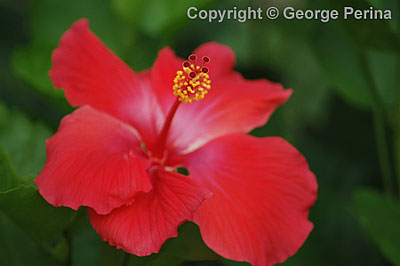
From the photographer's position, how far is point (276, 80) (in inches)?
50.6

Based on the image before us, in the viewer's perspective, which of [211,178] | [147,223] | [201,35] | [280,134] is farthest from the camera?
[201,35]

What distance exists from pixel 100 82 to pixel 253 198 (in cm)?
28

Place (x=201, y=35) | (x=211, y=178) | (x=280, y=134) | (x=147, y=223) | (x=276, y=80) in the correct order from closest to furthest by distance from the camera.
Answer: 1. (x=147, y=223)
2. (x=211, y=178)
3. (x=280, y=134)
4. (x=276, y=80)
5. (x=201, y=35)


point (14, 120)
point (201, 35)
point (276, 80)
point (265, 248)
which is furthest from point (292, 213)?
point (201, 35)

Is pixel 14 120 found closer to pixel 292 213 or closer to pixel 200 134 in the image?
pixel 200 134

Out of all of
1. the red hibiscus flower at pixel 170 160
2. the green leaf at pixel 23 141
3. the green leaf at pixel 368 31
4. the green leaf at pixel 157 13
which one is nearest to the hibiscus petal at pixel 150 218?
the red hibiscus flower at pixel 170 160

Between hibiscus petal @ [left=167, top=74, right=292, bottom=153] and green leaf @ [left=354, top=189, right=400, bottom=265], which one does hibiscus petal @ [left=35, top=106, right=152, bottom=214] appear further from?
green leaf @ [left=354, top=189, right=400, bottom=265]

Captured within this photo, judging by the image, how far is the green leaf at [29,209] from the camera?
642 millimetres

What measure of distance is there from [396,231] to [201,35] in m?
0.84

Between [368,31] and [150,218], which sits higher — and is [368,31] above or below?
above

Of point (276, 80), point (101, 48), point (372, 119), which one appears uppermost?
point (101, 48)

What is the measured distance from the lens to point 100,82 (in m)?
0.79

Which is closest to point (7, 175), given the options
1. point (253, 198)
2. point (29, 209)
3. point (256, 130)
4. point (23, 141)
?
point (29, 209)

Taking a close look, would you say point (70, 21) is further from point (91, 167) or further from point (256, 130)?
point (91, 167)
